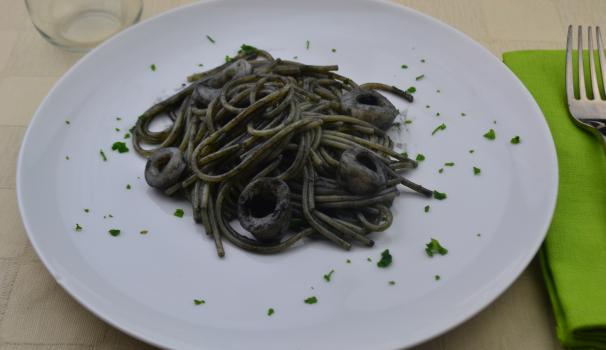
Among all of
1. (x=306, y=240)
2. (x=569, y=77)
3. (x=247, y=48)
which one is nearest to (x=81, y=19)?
(x=247, y=48)

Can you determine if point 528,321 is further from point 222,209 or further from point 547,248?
point 222,209

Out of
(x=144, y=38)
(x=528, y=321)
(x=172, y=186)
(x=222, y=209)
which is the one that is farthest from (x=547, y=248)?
(x=144, y=38)

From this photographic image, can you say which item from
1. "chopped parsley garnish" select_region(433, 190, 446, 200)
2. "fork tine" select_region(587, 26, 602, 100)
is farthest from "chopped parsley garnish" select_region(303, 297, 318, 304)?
"fork tine" select_region(587, 26, 602, 100)

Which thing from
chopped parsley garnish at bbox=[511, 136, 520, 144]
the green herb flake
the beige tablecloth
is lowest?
the beige tablecloth

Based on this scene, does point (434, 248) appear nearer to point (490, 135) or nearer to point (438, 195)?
point (438, 195)

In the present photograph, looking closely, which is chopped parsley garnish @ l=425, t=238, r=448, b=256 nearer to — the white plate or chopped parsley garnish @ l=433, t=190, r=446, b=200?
the white plate

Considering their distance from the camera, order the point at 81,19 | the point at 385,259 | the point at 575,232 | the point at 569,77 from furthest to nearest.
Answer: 1. the point at 81,19
2. the point at 569,77
3. the point at 575,232
4. the point at 385,259
